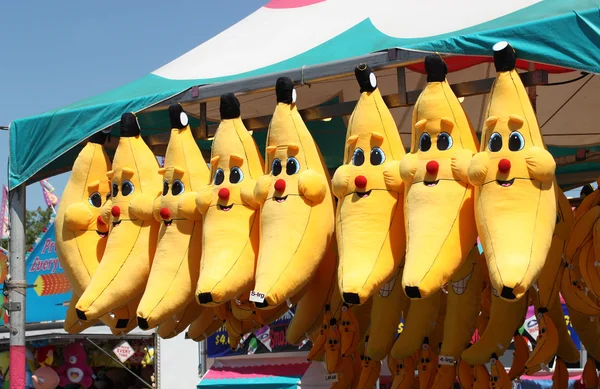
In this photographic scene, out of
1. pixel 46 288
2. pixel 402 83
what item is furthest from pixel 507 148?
pixel 46 288

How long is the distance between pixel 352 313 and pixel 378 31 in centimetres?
225

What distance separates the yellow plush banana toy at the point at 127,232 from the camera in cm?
687

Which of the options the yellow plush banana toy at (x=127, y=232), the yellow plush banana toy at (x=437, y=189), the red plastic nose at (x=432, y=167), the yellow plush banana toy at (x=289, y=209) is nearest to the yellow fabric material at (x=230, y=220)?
the yellow plush banana toy at (x=289, y=209)

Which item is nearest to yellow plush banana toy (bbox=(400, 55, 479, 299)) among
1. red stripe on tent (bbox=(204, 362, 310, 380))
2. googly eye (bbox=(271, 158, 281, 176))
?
googly eye (bbox=(271, 158, 281, 176))

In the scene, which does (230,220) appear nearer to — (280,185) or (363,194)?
(280,185)

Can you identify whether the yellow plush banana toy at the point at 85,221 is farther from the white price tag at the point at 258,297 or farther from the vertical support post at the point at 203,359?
the vertical support post at the point at 203,359

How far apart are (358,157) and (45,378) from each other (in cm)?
925

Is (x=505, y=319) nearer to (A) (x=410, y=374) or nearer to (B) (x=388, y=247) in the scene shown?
(B) (x=388, y=247)

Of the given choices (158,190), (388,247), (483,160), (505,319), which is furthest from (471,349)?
(158,190)

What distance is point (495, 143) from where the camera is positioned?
220 inches

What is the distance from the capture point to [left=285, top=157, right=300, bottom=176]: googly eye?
6.40 meters

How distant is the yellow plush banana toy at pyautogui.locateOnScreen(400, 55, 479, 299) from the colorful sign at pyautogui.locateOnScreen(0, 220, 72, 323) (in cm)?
913

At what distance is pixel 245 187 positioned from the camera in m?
6.57

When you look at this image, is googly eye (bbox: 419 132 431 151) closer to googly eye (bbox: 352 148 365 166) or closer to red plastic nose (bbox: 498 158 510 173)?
googly eye (bbox: 352 148 365 166)
